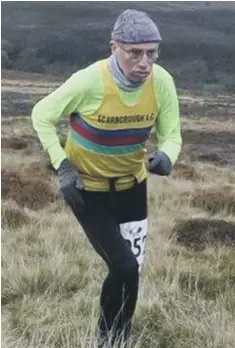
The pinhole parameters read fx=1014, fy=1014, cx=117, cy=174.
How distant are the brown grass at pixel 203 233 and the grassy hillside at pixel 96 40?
51066 millimetres

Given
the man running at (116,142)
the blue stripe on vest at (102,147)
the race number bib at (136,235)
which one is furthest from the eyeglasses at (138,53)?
the race number bib at (136,235)

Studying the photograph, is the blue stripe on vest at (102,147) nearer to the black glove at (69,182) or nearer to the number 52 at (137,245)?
the black glove at (69,182)

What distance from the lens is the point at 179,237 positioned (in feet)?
28.7

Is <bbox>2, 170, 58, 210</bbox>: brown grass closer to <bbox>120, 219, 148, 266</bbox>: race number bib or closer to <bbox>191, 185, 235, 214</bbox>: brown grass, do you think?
<bbox>191, 185, 235, 214</bbox>: brown grass

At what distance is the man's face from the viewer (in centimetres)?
442

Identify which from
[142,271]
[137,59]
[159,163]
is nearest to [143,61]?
[137,59]

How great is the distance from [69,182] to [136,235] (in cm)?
58

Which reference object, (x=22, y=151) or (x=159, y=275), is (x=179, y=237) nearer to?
(x=159, y=275)

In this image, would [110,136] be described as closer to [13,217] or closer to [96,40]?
[13,217]

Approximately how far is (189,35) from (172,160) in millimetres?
73135

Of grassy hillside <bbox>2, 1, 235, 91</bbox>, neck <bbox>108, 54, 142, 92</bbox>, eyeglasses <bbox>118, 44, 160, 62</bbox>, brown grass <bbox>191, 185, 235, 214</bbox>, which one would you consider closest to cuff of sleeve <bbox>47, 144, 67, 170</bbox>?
neck <bbox>108, 54, 142, 92</bbox>

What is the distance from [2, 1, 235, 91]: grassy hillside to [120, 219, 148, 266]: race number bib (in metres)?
55.2

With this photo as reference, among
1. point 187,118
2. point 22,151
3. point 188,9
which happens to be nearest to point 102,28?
point 188,9

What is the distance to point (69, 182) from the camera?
4523 mm
